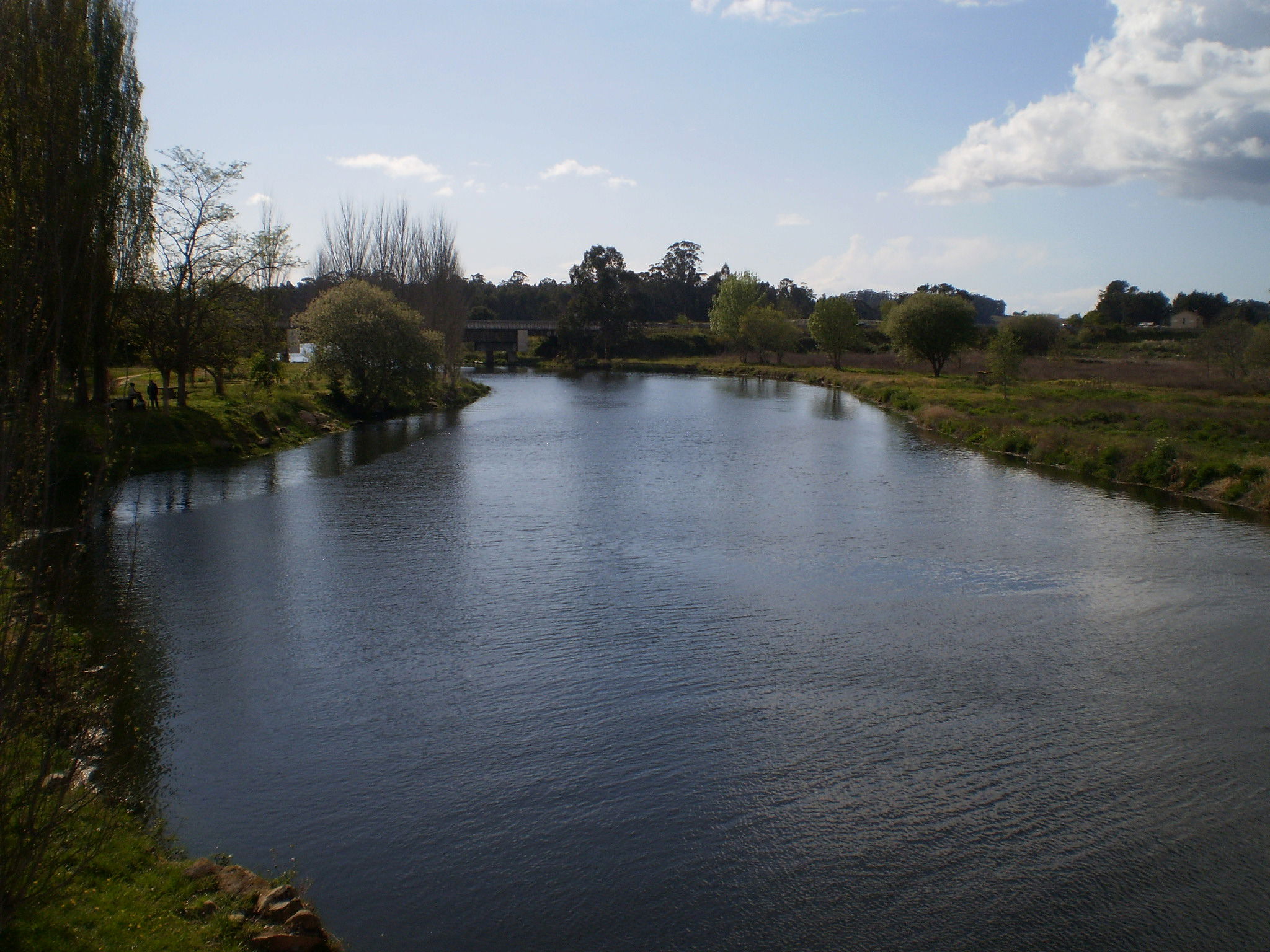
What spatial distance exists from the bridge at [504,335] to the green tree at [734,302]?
20.9 meters

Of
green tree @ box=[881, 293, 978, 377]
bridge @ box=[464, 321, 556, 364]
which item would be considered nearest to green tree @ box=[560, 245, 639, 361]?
bridge @ box=[464, 321, 556, 364]

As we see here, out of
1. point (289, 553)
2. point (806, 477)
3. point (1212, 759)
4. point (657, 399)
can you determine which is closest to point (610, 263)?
point (657, 399)

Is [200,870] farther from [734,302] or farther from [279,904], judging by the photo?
[734,302]

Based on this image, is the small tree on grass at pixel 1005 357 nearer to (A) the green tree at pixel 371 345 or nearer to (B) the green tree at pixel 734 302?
(A) the green tree at pixel 371 345

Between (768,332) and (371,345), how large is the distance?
2418 inches

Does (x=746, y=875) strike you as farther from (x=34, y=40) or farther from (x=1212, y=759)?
(x=34, y=40)

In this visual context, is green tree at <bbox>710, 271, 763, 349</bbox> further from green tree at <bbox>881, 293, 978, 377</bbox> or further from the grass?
the grass

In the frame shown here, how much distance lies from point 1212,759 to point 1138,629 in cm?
506

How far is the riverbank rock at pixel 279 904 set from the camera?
7.37 meters

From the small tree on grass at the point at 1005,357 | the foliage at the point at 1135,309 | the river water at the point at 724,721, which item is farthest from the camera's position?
the foliage at the point at 1135,309

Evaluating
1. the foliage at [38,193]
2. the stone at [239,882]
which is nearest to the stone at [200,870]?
the stone at [239,882]

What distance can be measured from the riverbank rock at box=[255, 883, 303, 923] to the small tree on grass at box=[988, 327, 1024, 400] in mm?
50377

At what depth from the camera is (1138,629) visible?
52.6ft

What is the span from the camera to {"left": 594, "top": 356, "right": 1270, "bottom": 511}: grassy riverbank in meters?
28.4
